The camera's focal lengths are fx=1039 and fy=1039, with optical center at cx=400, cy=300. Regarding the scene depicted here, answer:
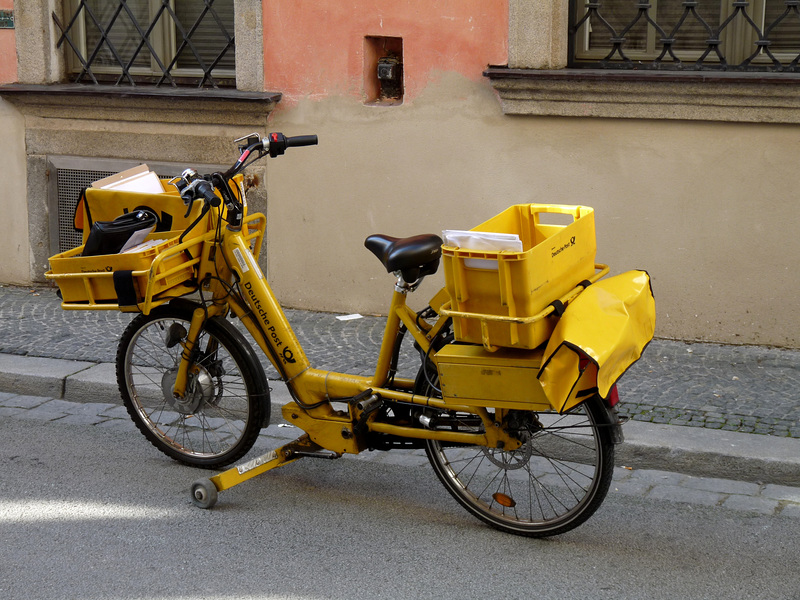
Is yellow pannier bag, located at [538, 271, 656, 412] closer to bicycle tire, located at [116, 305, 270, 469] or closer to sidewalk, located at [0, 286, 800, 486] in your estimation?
sidewalk, located at [0, 286, 800, 486]

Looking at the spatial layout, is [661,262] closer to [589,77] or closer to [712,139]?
[712,139]

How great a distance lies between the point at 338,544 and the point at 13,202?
5152mm

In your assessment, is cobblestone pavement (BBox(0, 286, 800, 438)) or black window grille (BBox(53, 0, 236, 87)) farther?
black window grille (BBox(53, 0, 236, 87))

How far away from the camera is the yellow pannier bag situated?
3.36m

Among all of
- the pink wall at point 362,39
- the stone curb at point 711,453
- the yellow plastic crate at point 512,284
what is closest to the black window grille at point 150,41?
the pink wall at point 362,39

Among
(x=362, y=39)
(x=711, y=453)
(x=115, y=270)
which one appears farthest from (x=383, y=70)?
(x=711, y=453)

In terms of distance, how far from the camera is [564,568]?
372 centimetres

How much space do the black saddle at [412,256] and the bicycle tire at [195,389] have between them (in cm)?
85

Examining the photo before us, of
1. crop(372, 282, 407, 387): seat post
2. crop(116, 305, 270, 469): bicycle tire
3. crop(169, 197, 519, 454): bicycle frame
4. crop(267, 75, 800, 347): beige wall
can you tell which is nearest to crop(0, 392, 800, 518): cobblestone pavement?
crop(116, 305, 270, 469): bicycle tire

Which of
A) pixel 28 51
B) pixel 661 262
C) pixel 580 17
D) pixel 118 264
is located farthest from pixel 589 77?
pixel 28 51

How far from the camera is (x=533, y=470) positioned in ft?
13.8

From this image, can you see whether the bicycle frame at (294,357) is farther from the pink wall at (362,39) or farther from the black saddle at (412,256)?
the pink wall at (362,39)

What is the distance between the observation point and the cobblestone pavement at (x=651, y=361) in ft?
16.6

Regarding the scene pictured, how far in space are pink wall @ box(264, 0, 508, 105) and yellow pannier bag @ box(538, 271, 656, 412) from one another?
3.41 meters
